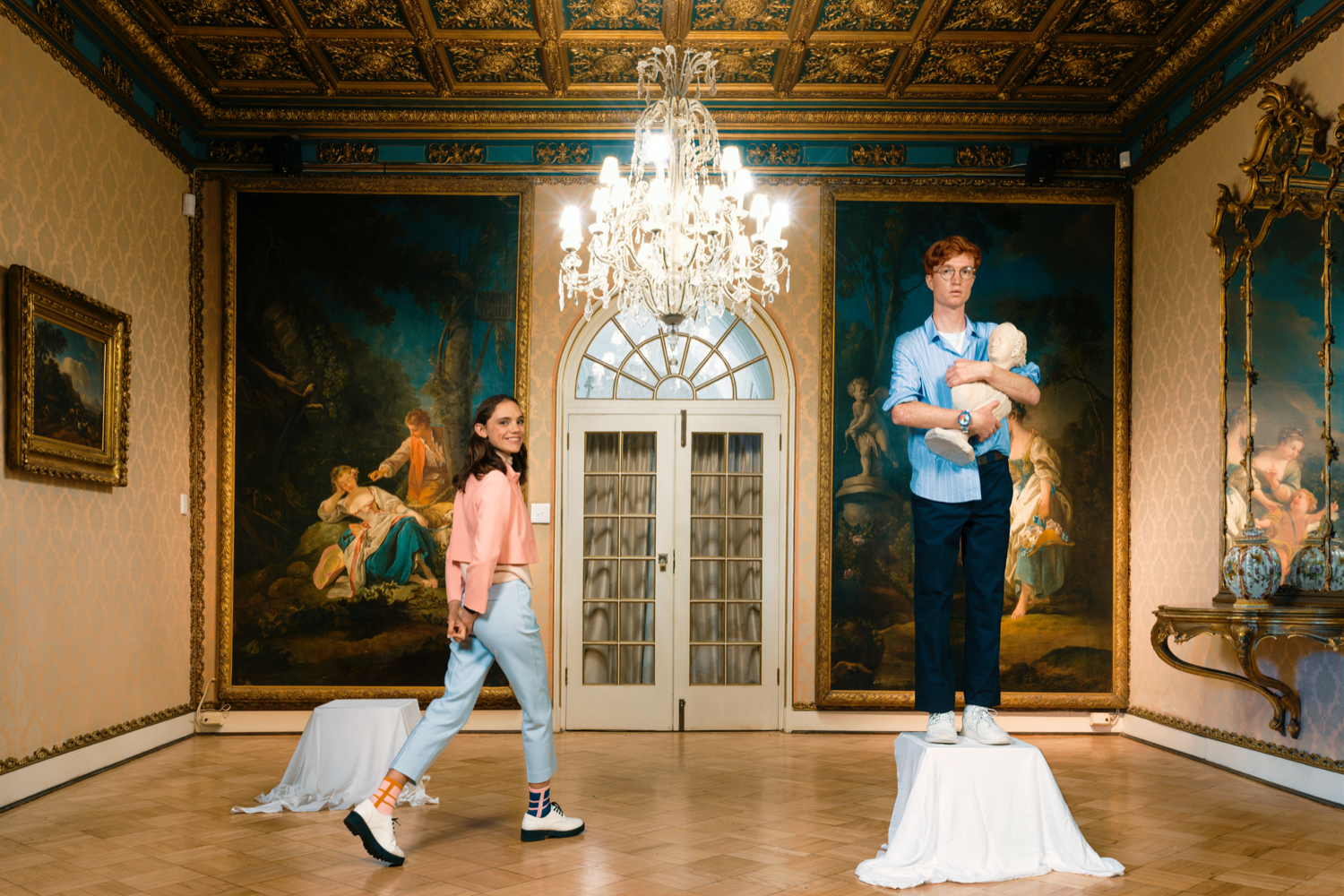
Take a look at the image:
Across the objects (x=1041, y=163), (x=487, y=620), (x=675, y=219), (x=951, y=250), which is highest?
(x=1041, y=163)

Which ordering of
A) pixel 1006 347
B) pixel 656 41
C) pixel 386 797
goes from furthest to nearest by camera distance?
pixel 656 41
pixel 386 797
pixel 1006 347

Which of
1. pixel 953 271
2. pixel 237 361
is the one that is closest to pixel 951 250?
pixel 953 271

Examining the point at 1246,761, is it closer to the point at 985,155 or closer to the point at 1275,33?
the point at 1275,33

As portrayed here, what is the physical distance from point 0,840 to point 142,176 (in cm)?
401

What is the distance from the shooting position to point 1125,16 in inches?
234

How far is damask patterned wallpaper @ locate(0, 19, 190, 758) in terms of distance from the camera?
4.92 m

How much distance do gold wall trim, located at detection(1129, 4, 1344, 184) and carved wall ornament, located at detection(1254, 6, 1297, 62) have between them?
0.09 meters

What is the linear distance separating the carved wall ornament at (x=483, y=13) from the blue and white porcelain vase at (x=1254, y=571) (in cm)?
501

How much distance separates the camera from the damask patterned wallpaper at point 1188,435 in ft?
17.3

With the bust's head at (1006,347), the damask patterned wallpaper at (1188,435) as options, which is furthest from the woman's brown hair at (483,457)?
the damask patterned wallpaper at (1188,435)

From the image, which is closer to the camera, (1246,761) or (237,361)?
(1246,761)

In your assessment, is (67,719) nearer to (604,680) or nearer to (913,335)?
(604,680)

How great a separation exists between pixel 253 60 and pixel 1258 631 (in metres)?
6.75

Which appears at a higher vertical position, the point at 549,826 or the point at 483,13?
the point at 483,13
